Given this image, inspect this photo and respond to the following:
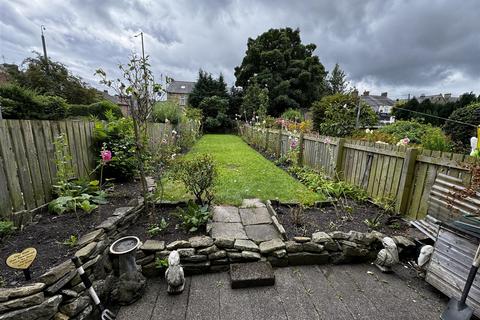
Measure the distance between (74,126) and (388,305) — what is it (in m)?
4.55

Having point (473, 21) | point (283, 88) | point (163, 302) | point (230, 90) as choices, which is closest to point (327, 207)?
point (163, 302)

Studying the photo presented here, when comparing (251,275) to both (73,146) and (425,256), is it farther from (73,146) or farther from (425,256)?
(73,146)

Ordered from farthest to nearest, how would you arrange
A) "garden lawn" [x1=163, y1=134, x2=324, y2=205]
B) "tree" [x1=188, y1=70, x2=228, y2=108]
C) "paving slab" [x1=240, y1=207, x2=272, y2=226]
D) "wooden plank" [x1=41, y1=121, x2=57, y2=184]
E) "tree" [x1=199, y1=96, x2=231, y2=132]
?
1. "tree" [x1=188, y1=70, x2=228, y2=108]
2. "tree" [x1=199, y1=96, x2=231, y2=132]
3. "garden lawn" [x1=163, y1=134, x2=324, y2=205]
4. "paving slab" [x1=240, y1=207, x2=272, y2=226]
5. "wooden plank" [x1=41, y1=121, x2=57, y2=184]

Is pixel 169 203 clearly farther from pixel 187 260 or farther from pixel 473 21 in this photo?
pixel 473 21

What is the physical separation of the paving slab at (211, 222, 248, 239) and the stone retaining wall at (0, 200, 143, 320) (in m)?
1.19

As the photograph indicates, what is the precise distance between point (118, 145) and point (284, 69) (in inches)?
848

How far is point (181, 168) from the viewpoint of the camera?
9.77 ft

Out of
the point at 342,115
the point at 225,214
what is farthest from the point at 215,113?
the point at 225,214

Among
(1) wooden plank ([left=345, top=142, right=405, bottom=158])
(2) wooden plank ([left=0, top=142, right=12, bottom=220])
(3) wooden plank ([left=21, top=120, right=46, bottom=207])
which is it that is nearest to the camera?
(2) wooden plank ([left=0, top=142, right=12, bottom=220])

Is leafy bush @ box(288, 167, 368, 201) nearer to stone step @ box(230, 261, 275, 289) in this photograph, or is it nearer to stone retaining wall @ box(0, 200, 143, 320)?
stone step @ box(230, 261, 275, 289)

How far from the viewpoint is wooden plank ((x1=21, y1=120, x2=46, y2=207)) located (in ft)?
7.42

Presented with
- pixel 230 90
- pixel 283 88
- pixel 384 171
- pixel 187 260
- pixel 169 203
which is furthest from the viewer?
pixel 230 90

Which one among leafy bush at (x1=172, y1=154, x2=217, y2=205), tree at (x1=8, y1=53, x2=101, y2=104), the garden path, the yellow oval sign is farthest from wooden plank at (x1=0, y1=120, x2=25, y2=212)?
tree at (x1=8, y1=53, x2=101, y2=104)

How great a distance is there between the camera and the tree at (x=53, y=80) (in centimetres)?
1205
